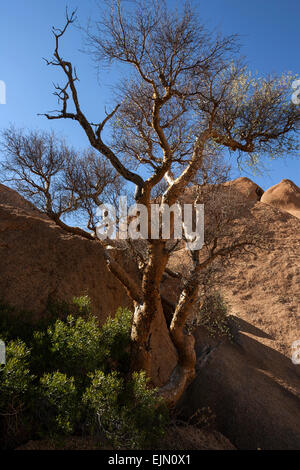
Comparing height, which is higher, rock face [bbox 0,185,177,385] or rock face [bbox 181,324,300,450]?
rock face [bbox 0,185,177,385]

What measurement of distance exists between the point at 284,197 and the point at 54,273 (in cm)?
2899

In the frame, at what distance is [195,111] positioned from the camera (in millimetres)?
10586

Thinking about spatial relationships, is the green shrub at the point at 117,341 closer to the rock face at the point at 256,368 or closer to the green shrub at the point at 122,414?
the green shrub at the point at 122,414

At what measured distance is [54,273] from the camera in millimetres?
9398

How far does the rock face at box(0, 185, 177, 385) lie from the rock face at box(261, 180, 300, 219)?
83.7ft

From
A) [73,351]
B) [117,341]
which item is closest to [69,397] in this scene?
[73,351]

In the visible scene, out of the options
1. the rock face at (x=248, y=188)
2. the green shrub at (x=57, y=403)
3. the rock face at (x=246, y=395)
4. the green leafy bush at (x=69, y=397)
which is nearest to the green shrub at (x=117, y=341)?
the green leafy bush at (x=69, y=397)

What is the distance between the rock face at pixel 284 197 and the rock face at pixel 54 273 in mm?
25523

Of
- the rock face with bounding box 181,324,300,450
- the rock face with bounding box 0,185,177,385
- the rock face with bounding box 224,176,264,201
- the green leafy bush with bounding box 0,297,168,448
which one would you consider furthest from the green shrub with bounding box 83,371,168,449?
the rock face with bounding box 224,176,264,201

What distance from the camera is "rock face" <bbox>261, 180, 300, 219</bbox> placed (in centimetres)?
3195

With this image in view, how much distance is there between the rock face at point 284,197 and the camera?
105ft

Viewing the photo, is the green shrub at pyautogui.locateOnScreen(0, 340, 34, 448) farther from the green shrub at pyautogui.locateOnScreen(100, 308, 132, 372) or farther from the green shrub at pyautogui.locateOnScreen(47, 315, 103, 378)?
the green shrub at pyautogui.locateOnScreen(100, 308, 132, 372)
